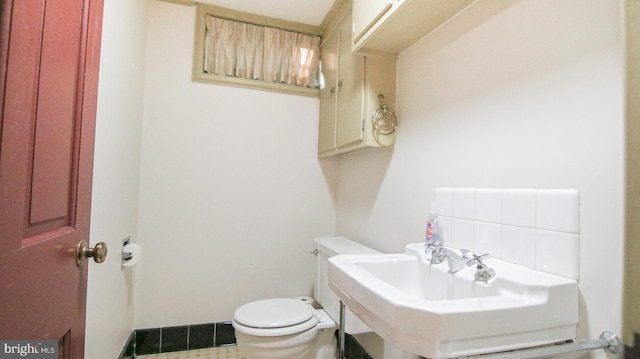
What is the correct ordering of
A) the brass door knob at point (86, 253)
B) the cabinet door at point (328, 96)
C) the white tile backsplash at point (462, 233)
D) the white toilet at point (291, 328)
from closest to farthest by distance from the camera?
the brass door knob at point (86, 253) → the white tile backsplash at point (462, 233) → the white toilet at point (291, 328) → the cabinet door at point (328, 96)

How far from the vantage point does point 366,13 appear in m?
1.38

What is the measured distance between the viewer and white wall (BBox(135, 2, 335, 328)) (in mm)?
1980

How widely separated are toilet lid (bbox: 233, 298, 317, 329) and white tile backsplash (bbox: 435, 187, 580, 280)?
0.86 m

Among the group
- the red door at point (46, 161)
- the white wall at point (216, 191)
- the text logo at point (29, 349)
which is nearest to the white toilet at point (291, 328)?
the white wall at point (216, 191)

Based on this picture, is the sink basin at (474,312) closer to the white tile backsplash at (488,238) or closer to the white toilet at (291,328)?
the white tile backsplash at (488,238)

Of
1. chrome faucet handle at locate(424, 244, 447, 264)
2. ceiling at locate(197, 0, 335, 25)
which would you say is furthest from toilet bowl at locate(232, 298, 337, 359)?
ceiling at locate(197, 0, 335, 25)

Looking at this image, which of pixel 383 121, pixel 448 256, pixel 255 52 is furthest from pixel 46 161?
pixel 255 52

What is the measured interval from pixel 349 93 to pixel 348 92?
19 mm

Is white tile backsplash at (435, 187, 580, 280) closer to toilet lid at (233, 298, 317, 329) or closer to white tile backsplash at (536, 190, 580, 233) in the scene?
white tile backsplash at (536, 190, 580, 233)

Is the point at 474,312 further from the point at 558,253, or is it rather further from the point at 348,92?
the point at 348,92

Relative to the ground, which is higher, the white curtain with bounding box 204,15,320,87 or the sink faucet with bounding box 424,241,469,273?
the white curtain with bounding box 204,15,320,87

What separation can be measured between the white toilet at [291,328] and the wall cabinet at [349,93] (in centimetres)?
65

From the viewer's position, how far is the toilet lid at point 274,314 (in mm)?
1492

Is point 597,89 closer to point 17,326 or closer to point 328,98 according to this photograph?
point 17,326
